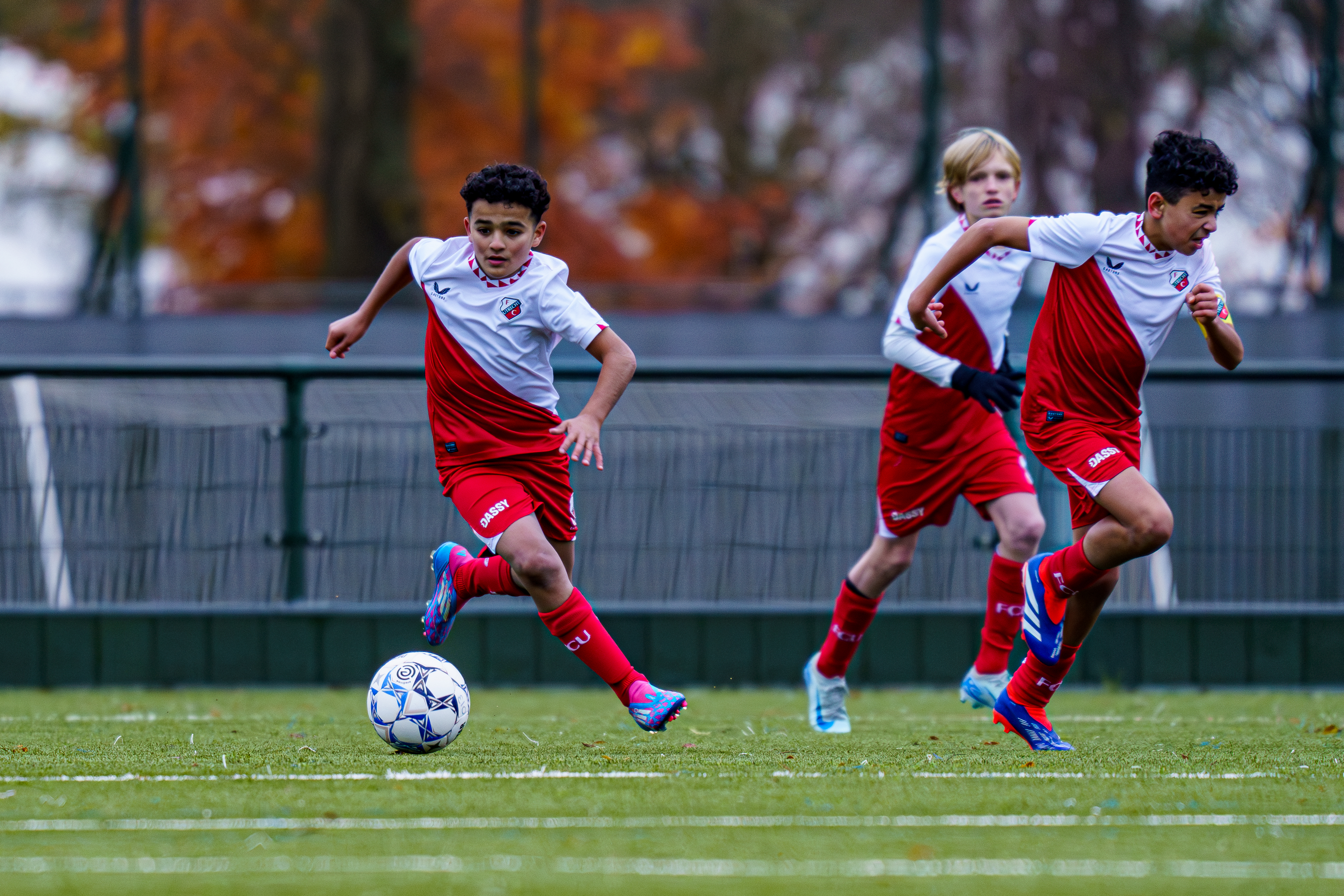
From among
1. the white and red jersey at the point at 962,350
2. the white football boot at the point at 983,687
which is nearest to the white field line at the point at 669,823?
the white football boot at the point at 983,687

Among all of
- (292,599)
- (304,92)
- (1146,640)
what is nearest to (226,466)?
(292,599)

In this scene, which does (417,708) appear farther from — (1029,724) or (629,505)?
(629,505)

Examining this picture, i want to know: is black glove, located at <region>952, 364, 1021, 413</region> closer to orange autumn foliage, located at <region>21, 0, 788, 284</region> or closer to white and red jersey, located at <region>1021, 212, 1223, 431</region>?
white and red jersey, located at <region>1021, 212, 1223, 431</region>

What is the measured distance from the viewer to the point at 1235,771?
4.59 metres

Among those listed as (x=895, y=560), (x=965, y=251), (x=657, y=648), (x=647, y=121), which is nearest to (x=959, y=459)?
(x=895, y=560)

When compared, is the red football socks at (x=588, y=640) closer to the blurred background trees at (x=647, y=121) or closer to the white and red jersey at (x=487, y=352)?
the white and red jersey at (x=487, y=352)

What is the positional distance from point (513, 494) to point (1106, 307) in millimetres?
2040

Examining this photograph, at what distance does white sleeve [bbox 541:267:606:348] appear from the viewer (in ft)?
16.9

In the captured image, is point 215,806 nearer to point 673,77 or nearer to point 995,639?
point 995,639

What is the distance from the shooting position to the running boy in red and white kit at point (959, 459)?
6.05 m

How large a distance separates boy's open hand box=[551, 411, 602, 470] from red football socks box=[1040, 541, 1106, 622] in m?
1.56

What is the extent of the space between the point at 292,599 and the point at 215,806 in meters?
4.42

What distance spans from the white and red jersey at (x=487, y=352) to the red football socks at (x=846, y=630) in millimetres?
1477

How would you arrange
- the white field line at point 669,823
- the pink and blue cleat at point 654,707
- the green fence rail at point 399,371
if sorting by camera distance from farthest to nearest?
the green fence rail at point 399,371 < the pink and blue cleat at point 654,707 < the white field line at point 669,823
